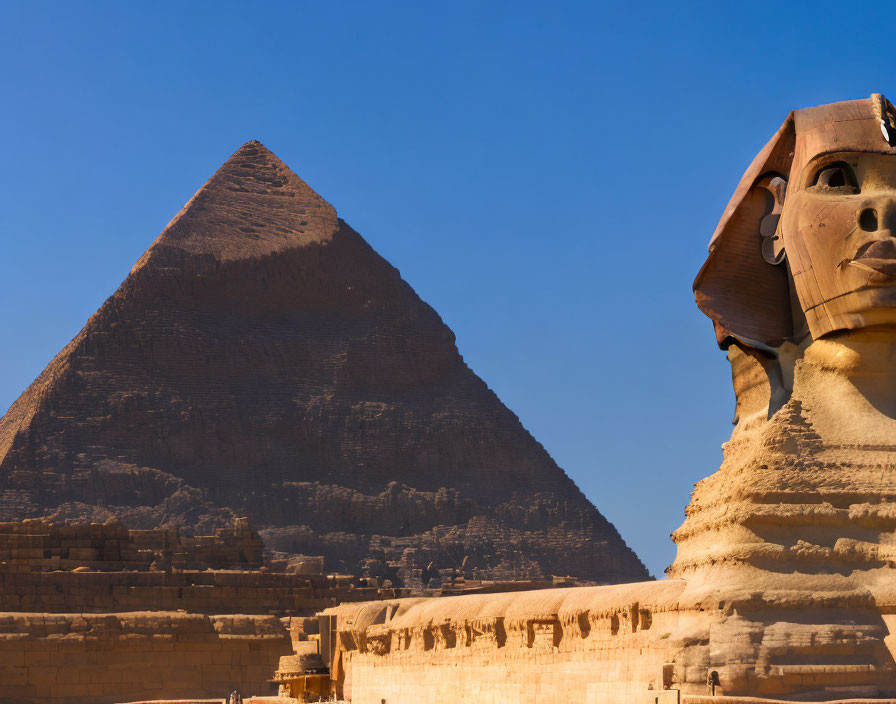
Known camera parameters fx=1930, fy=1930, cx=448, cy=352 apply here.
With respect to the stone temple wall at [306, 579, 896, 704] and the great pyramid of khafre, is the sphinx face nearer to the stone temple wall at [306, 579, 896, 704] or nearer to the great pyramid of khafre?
the stone temple wall at [306, 579, 896, 704]

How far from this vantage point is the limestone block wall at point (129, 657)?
2014 centimetres

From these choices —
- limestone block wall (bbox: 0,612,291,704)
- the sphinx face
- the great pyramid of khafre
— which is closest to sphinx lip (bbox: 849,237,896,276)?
the sphinx face

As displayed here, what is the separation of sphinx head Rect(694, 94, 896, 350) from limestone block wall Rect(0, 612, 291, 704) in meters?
11.8

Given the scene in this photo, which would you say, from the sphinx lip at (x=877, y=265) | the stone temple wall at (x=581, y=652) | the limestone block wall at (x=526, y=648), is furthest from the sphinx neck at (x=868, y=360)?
the limestone block wall at (x=526, y=648)

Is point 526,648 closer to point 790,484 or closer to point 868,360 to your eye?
point 790,484

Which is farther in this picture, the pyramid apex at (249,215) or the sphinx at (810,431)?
the pyramid apex at (249,215)

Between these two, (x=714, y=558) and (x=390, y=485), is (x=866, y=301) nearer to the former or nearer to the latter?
(x=714, y=558)

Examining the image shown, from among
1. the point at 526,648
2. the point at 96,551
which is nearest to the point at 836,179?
the point at 526,648

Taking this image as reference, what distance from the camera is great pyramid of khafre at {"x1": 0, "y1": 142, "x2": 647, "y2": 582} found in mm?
96000

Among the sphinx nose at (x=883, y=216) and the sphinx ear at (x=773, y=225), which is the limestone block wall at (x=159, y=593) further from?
the sphinx nose at (x=883, y=216)

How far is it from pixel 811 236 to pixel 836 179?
0.34 metres

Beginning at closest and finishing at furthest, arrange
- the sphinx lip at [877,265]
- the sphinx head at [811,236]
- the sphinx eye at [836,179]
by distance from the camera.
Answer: the sphinx lip at [877,265] < the sphinx head at [811,236] < the sphinx eye at [836,179]

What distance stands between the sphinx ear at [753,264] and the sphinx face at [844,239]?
0.38 m

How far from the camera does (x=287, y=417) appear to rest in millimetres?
108375
